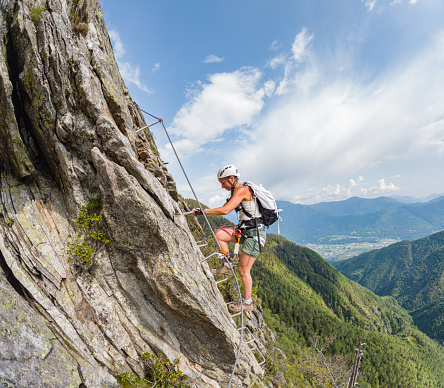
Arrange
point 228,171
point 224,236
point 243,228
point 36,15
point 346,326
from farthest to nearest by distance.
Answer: point 346,326
point 224,236
point 243,228
point 228,171
point 36,15

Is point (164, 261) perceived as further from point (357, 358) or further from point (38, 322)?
point (357, 358)

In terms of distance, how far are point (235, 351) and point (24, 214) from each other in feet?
28.7

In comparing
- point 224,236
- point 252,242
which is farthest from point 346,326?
point 224,236

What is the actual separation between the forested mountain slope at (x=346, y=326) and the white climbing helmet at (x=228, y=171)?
198 feet

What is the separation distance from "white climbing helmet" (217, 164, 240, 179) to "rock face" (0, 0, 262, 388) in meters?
2.25

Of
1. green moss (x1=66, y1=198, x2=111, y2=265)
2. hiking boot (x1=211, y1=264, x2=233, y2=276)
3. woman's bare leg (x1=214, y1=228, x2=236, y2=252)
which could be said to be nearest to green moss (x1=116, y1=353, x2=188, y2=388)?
hiking boot (x1=211, y1=264, x2=233, y2=276)

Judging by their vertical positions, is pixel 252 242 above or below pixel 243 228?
below

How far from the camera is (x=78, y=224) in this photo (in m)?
7.10

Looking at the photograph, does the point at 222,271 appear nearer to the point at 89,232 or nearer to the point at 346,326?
the point at 89,232

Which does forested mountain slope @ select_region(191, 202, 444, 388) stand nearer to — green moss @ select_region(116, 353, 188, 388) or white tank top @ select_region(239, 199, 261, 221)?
green moss @ select_region(116, 353, 188, 388)

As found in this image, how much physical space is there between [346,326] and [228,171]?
14239 cm

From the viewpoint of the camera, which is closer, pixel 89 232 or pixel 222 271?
pixel 89 232

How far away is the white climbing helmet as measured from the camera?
313 inches

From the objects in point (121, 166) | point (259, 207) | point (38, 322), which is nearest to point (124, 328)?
point (38, 322)
